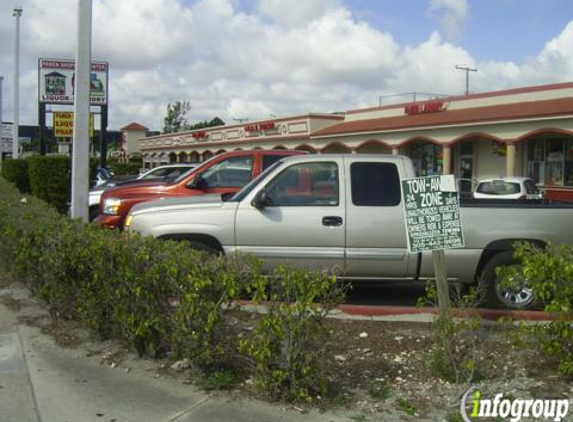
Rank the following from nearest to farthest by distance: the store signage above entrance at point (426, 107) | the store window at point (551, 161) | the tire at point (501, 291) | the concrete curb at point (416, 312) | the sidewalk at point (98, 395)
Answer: the sidewalk at point (98, 395)
the concrete curb at point (416, 312)
the tire at point (501, 291)
the store window at point (551, 161)
the store signage above entrance at point (426, 107)

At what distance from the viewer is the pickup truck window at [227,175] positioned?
10422 mm

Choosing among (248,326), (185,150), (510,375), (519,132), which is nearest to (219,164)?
(248,326)

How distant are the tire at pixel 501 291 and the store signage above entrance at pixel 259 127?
124 feet

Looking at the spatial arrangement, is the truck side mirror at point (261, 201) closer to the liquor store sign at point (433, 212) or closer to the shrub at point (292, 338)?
the liquor store sign at point (433, 212)

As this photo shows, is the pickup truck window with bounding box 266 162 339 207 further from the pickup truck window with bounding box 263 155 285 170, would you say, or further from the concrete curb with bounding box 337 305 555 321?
the pickup truck window with bounding box 263 155 285 170

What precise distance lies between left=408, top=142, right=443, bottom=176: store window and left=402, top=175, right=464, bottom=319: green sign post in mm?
27940

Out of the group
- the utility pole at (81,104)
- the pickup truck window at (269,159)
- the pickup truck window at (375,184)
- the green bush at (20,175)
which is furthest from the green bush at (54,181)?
the pickup truck window at (375,184)

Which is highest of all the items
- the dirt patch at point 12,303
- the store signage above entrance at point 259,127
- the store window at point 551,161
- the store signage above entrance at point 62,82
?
the store signage above entrance at point 259,127

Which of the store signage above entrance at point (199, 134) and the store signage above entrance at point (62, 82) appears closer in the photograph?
the store signage above entrance at point (62, 82)

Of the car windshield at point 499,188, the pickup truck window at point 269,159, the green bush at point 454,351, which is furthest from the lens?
the car windshield at point 499,188

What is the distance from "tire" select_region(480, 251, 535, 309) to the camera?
7.19 meters

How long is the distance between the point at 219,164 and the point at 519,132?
18965 mm

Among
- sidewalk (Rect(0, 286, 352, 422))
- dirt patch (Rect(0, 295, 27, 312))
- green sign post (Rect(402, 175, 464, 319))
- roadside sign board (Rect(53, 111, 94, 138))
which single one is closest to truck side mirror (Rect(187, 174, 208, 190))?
dirt patch (Rect(0, 295, 27, 312))

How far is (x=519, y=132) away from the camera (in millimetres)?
26375
